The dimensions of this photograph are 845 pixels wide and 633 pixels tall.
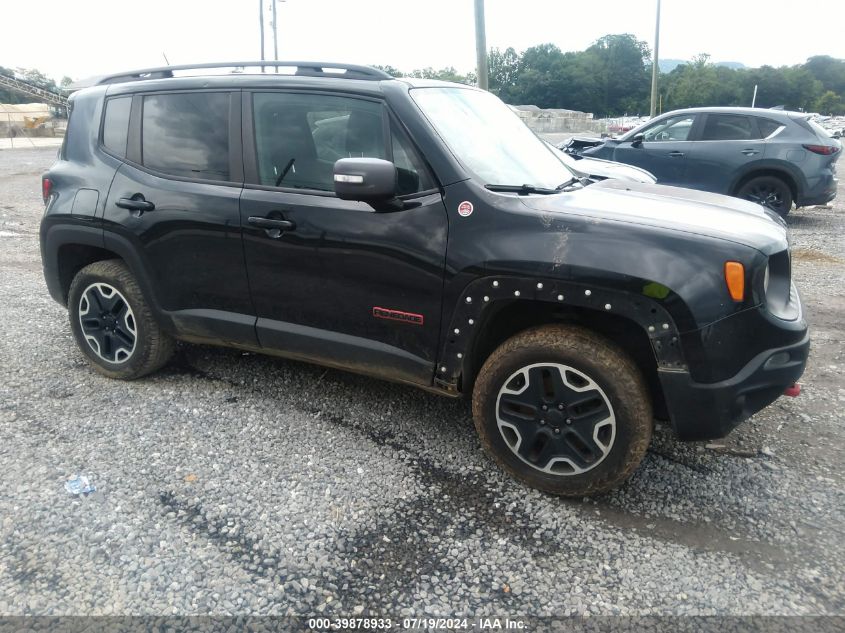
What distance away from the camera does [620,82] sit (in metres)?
95.3

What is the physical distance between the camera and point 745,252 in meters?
2.72

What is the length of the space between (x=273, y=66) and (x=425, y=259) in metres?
1.51

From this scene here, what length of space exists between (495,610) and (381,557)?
1.70 ft

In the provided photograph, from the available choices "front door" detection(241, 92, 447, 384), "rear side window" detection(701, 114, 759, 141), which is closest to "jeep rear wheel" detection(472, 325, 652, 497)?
"front door" detection(241, 92, 447, 384)

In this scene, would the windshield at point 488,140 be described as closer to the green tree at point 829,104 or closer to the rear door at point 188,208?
the rear door at point 188,208

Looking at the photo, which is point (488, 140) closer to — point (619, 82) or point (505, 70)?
point (505, 70)

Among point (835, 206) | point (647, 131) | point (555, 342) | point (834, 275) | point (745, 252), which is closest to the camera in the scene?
point (745, 252)

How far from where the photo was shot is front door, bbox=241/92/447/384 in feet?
10.5

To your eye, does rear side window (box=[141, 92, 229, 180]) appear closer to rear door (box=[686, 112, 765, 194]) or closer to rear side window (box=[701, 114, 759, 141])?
rear door (box=[686, 112, 765, 194])

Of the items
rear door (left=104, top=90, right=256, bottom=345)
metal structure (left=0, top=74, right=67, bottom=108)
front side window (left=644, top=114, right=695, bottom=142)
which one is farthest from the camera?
metal structure (left=0, top=74, right=67, bottom=108)

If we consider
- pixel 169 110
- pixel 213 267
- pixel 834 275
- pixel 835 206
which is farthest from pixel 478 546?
pixel 835 206

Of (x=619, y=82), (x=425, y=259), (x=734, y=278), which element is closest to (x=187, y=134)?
(x=425, y=259)

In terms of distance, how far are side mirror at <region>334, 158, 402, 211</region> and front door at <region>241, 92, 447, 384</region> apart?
192 millimetres

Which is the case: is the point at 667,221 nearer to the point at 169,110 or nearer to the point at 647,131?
the point at 169,110
